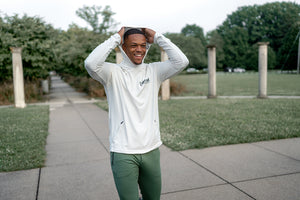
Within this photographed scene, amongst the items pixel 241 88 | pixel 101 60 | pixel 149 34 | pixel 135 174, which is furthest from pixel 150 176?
pixel 241 88

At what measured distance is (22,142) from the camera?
6227mm

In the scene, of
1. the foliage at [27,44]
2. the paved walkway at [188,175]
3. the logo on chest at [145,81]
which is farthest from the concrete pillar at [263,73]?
the logo on chest at [145,81]

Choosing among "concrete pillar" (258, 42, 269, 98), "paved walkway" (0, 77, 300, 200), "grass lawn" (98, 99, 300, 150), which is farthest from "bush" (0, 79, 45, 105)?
"concrete pillar" (258, 42, 269, 98)

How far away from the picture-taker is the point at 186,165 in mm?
4676

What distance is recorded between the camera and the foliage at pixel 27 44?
14.7 metres

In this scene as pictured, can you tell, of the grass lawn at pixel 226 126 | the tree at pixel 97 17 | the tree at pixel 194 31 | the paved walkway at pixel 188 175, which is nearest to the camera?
the paved walkway at pixel 188 175

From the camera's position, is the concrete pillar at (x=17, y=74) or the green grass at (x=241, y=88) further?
the green grass at (x=241, y=88)

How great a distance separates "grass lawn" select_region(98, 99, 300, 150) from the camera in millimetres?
6004

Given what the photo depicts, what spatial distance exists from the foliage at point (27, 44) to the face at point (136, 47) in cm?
1373

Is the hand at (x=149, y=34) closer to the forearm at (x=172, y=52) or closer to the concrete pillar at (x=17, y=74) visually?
the forearm at (x=172, y=52)

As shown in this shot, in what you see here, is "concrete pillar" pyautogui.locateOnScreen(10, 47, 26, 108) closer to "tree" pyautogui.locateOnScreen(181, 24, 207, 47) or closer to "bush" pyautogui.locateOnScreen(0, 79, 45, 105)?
"bush" pyautogui.locateOnScreen(0, 79, 45, 105)

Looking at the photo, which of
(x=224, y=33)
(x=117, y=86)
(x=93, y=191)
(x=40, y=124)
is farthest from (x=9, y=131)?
(x=224, y=33)

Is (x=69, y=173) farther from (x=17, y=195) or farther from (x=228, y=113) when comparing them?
(x=228, y=113)

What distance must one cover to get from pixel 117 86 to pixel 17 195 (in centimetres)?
233
